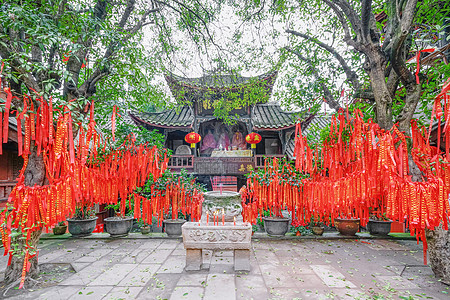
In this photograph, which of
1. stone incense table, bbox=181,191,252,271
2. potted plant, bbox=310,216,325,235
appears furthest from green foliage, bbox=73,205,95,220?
potted plant, bbox=310,216,325,235

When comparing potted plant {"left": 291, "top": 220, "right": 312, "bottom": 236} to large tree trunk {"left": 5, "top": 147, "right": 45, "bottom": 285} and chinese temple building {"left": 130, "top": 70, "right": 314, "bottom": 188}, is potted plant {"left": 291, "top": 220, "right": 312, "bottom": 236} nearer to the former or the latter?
chinese temple building {"left": 130, "top": 70, "right": 314, "bottom": 188}

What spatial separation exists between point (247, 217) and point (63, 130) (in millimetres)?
4789

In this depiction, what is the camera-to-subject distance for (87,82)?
14.0ft

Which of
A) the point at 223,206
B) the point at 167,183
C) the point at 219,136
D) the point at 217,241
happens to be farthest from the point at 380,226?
the point at 219,136

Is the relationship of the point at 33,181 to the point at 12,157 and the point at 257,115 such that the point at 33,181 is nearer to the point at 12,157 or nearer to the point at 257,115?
the point at 12,157

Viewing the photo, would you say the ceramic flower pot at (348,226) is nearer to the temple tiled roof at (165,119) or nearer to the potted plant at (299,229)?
the potted plant at (299,229)

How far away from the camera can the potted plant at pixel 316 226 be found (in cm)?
624

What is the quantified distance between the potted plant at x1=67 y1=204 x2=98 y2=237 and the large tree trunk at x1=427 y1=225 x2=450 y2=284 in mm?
8011

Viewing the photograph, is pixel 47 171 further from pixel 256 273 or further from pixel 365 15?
pixel 365 15

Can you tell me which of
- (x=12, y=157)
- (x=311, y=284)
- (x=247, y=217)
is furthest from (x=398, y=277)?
(x=12, y=157)

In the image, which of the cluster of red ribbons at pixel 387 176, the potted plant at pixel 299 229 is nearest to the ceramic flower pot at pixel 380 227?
the potted plant at pixel 299 229

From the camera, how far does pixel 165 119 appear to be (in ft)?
38.1

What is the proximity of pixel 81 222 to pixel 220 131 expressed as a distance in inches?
337

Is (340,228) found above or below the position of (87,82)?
below
